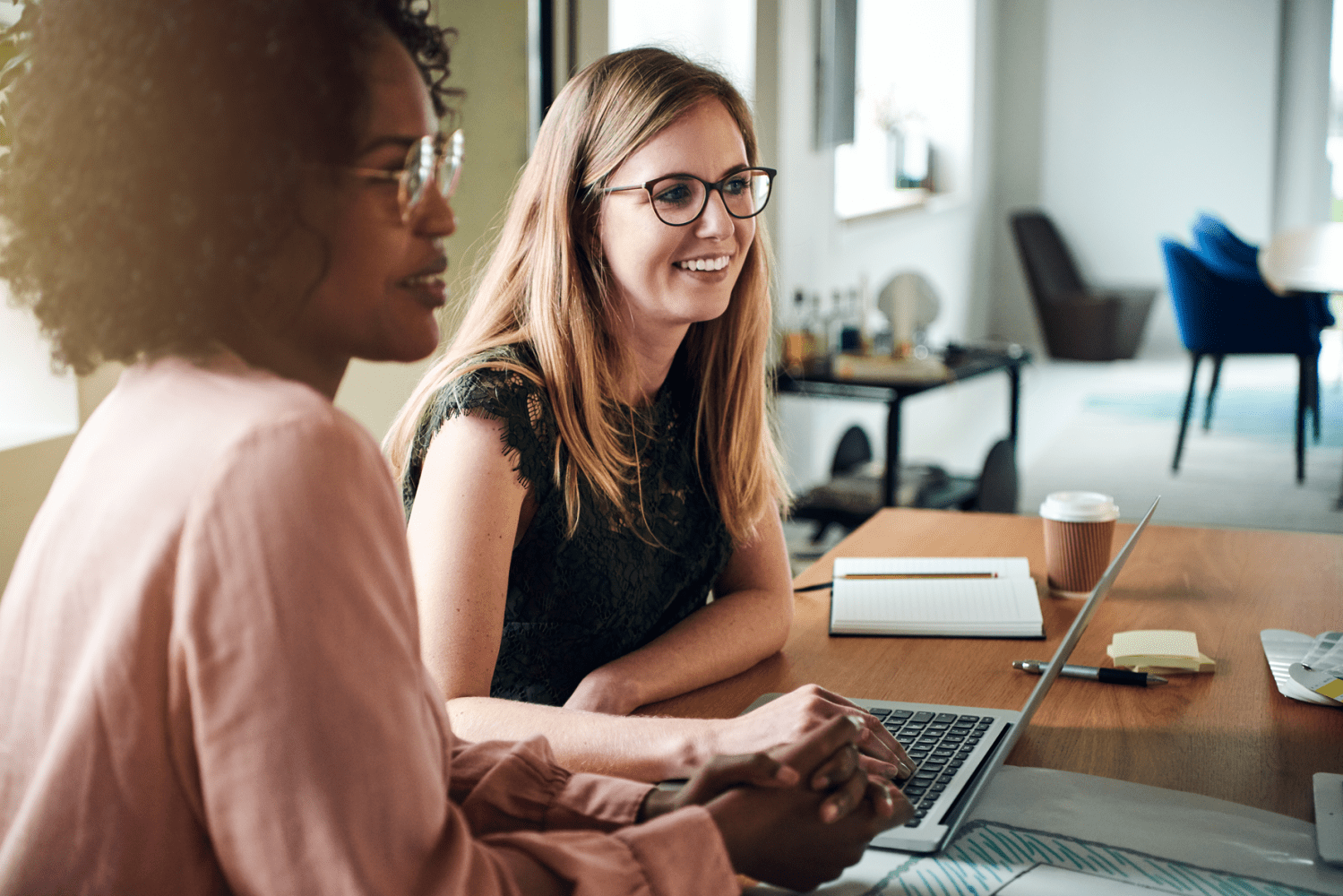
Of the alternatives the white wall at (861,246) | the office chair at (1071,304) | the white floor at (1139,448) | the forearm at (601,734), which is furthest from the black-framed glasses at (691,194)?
the office chair at (1071,304)

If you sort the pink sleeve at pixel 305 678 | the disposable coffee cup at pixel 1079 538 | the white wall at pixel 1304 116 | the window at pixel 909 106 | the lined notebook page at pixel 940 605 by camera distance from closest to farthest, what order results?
the pink sleeve at pixel 305 678
the lined notebook page at pixel 940 605
the disposable coffee cup at pixel 1079 538
the window at pixel 909 106
the white wall at pixel 1304 116

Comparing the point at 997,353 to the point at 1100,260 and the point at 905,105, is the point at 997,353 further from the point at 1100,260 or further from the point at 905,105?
the point at 1100,260

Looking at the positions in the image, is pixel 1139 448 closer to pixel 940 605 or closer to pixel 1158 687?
pixel 940 605

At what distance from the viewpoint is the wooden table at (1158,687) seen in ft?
3.41

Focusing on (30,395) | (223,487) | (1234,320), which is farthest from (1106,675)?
(1234,320)

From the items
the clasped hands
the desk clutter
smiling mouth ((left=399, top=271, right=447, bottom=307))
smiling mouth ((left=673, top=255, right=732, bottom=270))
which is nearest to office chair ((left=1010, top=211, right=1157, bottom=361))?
the desk clutter

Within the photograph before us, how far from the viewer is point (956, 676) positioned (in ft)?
4.12

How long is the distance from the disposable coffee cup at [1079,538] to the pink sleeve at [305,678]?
3.57ft

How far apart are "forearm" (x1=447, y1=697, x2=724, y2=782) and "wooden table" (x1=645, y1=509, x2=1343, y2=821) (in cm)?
15

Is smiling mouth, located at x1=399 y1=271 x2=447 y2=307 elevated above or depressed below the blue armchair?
above

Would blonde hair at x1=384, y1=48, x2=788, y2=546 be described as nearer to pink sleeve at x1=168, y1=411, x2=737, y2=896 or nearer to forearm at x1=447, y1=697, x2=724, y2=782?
forearm at x1=447, y1=697, x2=724, y2=782

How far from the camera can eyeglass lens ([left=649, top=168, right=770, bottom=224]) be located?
1.32 m

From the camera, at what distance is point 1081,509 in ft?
4.94

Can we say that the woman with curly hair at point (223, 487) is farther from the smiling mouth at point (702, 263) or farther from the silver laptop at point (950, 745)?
the smiling mouth at point (702, 263)
